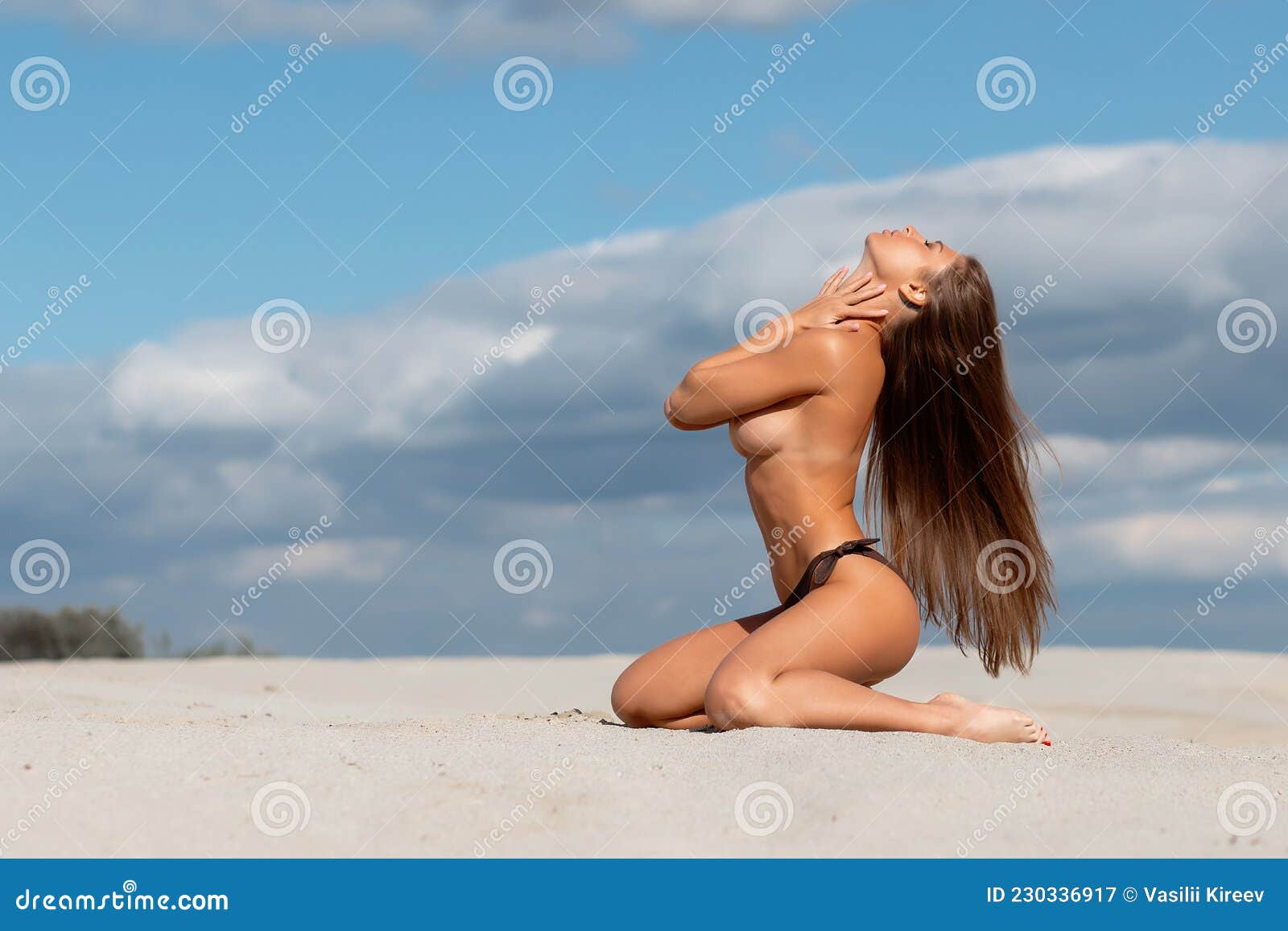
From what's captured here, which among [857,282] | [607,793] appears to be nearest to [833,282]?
[857,282]

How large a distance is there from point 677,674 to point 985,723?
1.31m

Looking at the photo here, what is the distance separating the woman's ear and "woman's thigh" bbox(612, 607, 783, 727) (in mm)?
1442

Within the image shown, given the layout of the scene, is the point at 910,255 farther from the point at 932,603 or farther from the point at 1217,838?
the point at 1217,838

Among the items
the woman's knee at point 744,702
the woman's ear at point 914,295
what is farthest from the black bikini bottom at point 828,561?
the woman's ear at point 914,295

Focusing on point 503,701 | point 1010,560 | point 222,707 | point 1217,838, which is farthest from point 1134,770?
point 503,701

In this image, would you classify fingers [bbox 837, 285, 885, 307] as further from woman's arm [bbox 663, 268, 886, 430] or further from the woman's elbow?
the woman's elbow

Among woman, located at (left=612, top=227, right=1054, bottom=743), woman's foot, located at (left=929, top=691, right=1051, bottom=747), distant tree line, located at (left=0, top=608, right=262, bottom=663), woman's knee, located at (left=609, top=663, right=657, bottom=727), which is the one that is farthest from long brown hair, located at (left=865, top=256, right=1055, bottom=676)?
distant tree line, located at (left=0, top=608, right=262, bottom=663)

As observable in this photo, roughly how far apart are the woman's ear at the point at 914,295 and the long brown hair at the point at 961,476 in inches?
1.0

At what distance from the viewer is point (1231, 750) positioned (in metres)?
5.62

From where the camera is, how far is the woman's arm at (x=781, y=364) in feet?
16.8

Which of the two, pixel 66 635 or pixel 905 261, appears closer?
pixel 905 261

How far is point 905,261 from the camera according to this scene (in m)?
5.33

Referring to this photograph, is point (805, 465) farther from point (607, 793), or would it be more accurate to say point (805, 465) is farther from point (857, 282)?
point (607, 793)

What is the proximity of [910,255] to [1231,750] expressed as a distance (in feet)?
8.57
